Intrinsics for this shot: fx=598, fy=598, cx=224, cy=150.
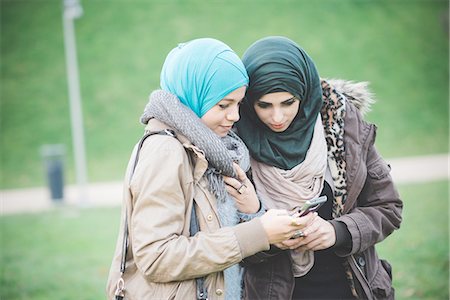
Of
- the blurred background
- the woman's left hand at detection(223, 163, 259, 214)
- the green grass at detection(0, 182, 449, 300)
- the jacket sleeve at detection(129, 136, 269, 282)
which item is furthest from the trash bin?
the jacket sleeve at detection(129, 136, 269, 282)

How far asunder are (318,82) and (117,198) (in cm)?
888

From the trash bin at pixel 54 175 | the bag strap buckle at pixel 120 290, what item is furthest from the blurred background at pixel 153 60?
the bag strap buckle at pixel 120 290

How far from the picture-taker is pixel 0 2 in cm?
2044

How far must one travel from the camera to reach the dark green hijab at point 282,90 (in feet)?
8.53

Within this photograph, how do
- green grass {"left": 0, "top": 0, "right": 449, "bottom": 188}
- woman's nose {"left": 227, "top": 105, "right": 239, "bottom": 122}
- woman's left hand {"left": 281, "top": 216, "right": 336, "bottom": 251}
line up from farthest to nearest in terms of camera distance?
green grass {"left": 0, "top": 0, "right": 449, "bottom": 188}
woman's left hand {"left": 281, "top": 216, "right": 336, "bottom": 251}
woman's nose {"left": 227, "top": 105, "right": 239, "bottom": 122}

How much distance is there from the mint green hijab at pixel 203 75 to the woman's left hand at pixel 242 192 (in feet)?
0.96

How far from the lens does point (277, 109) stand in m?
2.60

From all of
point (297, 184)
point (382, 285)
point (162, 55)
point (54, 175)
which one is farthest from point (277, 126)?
point (162, 55)

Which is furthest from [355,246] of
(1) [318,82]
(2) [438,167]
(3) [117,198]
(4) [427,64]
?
(4) [427,64]

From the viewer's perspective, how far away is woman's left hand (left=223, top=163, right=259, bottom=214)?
2.40 meters

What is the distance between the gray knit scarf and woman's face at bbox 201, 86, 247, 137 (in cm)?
7

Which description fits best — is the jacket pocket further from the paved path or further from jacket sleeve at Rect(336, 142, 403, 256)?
the paved path

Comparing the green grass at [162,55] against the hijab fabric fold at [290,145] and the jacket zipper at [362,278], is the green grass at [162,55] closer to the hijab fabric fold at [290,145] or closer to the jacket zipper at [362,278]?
the hijab fabric fold at [290,145]

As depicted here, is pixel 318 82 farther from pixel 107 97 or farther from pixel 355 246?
pixel 107 97
